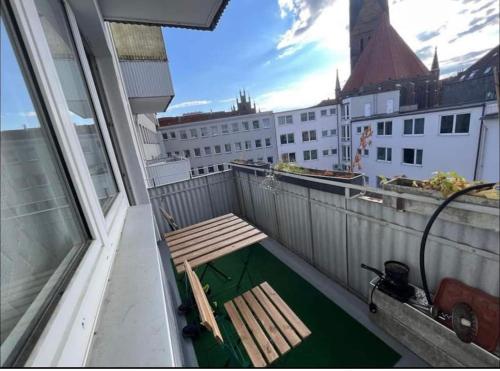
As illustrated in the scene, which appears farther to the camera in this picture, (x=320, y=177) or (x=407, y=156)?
(x=407, y=156)

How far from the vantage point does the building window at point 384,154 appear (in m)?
10.2

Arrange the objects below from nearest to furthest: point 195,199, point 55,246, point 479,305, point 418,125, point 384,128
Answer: point 55,246
point 479,305
point 195,199
point 418,125
point 384,128

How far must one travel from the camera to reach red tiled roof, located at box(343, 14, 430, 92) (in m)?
17.5

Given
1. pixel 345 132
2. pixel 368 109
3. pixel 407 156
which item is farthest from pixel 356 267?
pixel 345 132

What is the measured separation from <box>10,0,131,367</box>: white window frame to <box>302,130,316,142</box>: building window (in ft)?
79.6

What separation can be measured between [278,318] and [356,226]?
1307 mm

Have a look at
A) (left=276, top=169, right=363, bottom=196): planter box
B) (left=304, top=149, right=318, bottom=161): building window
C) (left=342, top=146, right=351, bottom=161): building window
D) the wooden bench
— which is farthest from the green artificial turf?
(left=304, top=149, right=318, bottom=161): building window

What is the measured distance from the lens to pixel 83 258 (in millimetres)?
959

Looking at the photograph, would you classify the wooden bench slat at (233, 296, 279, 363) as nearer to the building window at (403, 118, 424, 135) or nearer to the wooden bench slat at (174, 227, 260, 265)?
the wooden bench slat at (174, 227, 260, 265)

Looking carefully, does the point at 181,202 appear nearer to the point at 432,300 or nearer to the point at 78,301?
the point at 78,301

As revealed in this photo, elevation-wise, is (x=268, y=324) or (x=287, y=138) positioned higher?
(x=287, y=138)

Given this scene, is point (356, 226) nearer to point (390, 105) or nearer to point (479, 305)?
point (479, 305)

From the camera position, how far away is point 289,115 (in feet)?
76.7

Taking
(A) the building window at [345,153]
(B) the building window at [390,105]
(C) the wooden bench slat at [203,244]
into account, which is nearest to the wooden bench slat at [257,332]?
(C) the wooden bench slat at [203,244]
